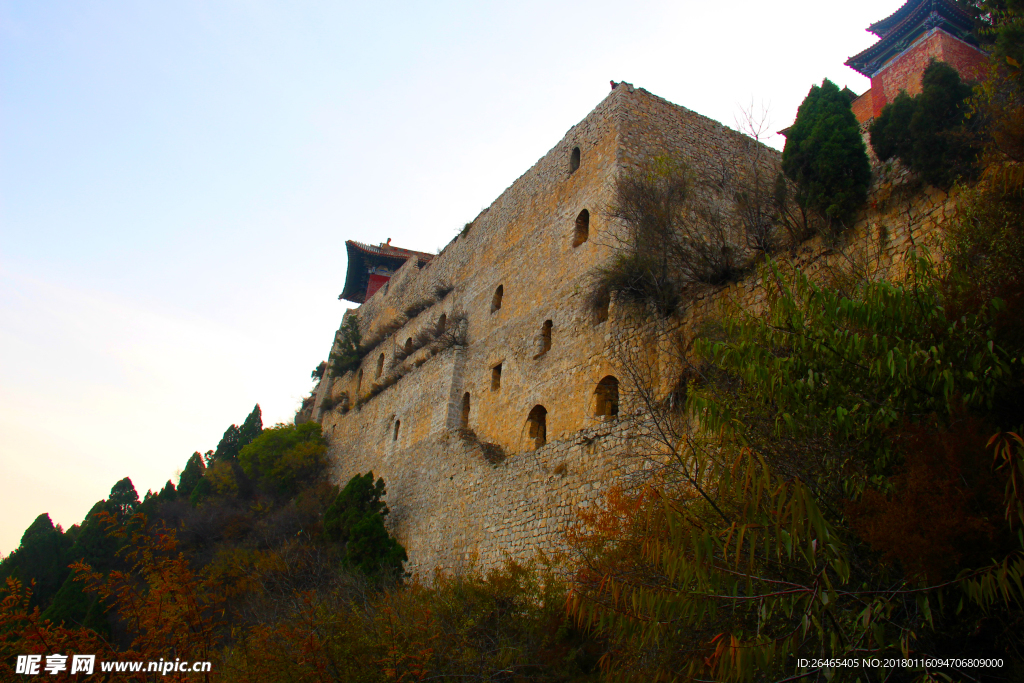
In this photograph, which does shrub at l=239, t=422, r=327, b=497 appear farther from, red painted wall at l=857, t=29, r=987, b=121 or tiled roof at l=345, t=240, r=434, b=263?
red painted wall at l=857, t=29, r=987, b=121

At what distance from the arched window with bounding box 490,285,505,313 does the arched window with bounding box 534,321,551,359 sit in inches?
104

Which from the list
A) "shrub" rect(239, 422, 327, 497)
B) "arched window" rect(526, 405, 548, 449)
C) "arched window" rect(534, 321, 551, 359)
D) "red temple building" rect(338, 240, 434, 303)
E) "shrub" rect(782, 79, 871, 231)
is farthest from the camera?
"red temple building" rect(338, 240, 434, 303)

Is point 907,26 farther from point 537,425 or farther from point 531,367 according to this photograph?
point 537,425

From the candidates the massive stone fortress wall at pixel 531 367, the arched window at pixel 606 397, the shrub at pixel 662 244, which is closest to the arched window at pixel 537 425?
the massive stone fortress wall at pixel 531 367

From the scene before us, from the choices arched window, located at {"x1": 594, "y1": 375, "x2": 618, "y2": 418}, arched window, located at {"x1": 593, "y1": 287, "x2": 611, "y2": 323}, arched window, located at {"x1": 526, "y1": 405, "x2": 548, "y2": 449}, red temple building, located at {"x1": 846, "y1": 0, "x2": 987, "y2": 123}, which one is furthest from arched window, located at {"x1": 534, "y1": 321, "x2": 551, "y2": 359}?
red temple building, located at {"x1": 846, "y1": 0, "x2": 987, "y2": 123}

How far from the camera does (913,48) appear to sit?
14250mm

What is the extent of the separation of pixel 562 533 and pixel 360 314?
1899 centimetres

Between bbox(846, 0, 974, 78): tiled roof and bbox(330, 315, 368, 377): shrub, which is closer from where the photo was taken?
bbox(846, 0, 974, 78): tiled roof

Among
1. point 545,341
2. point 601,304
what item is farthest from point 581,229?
point 601,304

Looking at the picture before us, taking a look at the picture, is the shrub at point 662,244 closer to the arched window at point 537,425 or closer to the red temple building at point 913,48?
the arched window at point 537,425

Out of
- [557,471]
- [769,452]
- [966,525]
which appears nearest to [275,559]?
[557,471]

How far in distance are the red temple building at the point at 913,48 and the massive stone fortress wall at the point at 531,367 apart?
325 centimetres

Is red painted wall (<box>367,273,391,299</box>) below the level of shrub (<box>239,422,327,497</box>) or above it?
above

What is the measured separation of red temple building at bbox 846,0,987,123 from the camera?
13.7m
